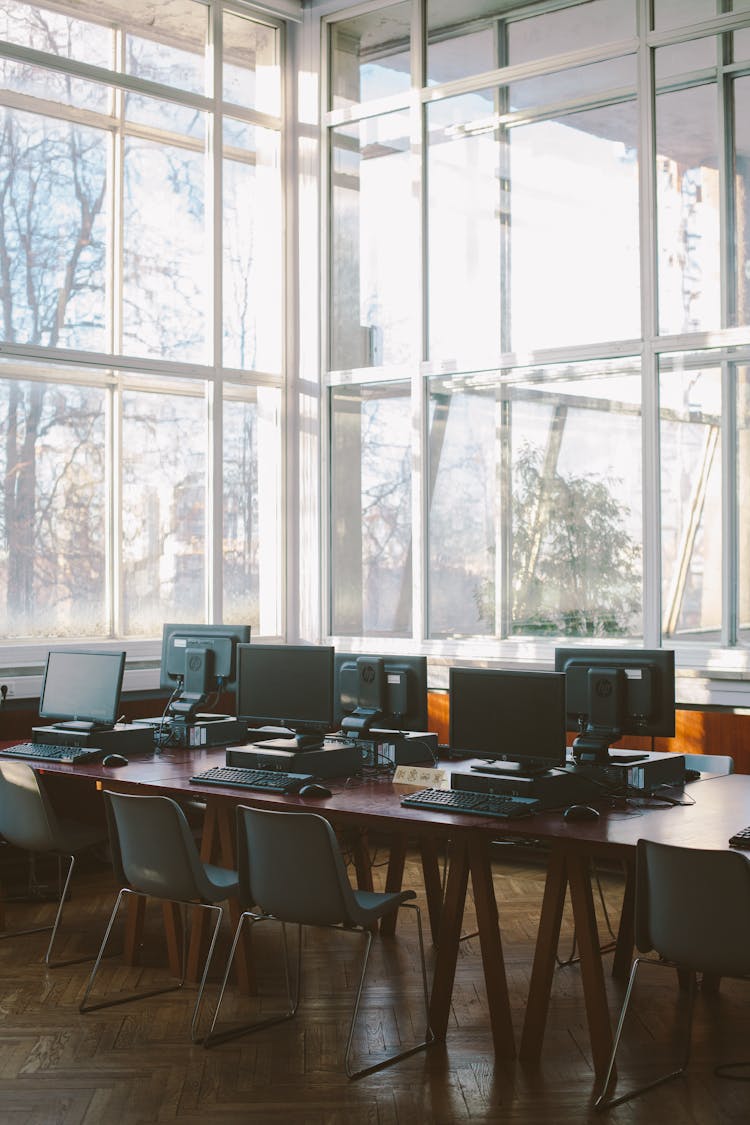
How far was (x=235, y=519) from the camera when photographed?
7871mm

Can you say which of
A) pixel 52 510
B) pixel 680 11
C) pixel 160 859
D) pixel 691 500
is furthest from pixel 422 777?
pixel 680 11

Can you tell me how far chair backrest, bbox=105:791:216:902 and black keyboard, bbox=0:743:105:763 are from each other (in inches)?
34.4

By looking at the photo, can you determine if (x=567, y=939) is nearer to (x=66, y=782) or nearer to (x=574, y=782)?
(x=574, y=782)

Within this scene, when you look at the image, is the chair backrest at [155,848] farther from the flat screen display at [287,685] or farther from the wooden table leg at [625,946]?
the wooden table leg at [625,946]

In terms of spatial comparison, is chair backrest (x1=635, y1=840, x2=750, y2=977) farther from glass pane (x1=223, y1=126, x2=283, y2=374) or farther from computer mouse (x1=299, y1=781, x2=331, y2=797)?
glass pane (x1=223, y1=126, x2=283, y2=374)

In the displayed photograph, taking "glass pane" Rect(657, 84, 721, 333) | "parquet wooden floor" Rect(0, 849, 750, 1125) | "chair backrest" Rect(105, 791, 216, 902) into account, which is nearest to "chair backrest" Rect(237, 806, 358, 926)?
"chair backrest" Rect(105, 791, 216, 902)

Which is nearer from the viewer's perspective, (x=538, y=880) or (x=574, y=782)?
(x=574, y=782)

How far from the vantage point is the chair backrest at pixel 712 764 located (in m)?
5.11

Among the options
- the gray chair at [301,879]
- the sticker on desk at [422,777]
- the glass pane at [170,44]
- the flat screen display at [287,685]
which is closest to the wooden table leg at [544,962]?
the gray chair at [301,879]

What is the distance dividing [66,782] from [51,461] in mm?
1775

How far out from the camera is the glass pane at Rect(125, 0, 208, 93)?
7391 mm

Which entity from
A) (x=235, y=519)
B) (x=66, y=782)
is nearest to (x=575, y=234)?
(x=235, y=519)

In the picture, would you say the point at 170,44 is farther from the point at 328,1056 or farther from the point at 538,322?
the point at 328,1056

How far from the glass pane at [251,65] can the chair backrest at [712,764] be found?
514 centimetres
